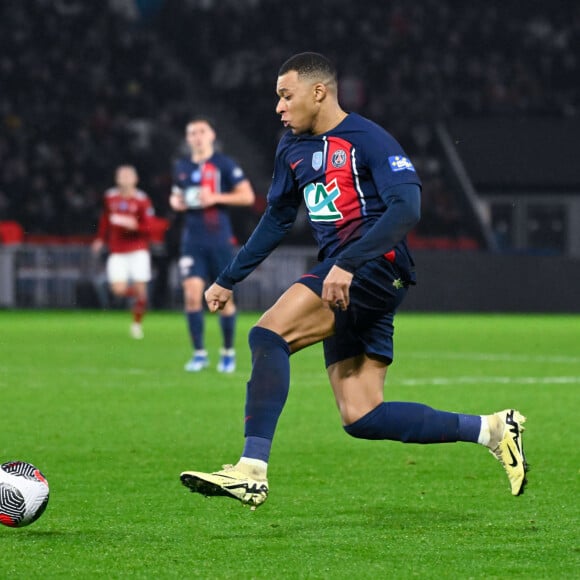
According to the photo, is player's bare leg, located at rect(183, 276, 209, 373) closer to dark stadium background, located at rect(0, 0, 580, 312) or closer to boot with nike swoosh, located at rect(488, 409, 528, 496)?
boot with nike swoosh, located at rect(488, 409, 528, 496)

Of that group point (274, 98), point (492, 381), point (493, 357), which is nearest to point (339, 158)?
point (492, 381)

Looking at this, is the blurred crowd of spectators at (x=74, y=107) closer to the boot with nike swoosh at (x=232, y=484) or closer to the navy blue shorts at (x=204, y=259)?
the navy blue shorts at (x=204, y=259)

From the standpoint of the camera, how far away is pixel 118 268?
19.1 meters

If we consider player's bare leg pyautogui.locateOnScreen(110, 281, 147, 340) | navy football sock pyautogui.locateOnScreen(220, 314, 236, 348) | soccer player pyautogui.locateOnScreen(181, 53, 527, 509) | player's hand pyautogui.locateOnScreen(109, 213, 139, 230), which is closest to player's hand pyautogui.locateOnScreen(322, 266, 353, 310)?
soccer player pyautogui.locateOnScreen(181, 53, 527, 509)

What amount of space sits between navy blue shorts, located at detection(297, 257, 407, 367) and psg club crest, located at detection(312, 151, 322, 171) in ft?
1.25

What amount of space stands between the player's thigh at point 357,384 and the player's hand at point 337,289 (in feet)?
1.78

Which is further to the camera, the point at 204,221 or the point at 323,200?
the point at 204,221

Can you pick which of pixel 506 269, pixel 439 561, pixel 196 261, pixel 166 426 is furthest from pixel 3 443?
pixel 506 269

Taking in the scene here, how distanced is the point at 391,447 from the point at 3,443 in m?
2.21

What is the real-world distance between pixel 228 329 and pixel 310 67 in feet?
24.1

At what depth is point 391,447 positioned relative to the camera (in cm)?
797

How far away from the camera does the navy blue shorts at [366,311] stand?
5.47 metres

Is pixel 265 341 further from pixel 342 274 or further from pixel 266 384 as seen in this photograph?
pixel 342 274

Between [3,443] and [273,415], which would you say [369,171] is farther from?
[3,443]
